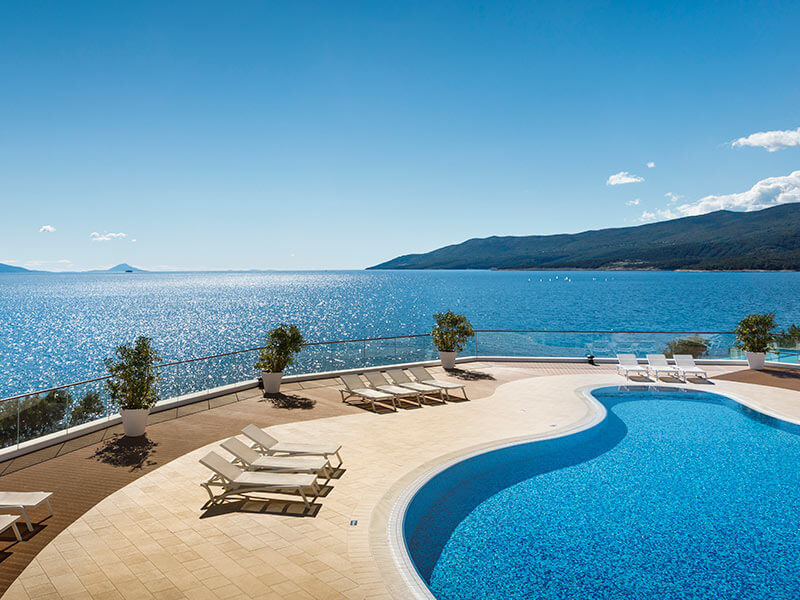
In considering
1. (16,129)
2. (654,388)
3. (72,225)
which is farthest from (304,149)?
(72,225)

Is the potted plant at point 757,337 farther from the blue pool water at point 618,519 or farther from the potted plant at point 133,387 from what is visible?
the potted plant at point 133,387

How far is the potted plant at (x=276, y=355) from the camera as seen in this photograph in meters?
13.3

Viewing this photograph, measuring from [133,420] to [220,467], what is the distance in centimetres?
376

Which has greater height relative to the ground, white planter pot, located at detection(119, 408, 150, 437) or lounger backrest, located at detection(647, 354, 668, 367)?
white planter pot, located at detection(119, 408, 150, 437)

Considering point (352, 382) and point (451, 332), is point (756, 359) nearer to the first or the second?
point (451, 332)

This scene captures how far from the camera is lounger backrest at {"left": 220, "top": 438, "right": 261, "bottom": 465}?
754cm

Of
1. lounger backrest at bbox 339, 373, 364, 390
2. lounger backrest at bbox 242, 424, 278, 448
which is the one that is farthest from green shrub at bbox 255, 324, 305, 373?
lounger backrest at bbox 242, 424, 278, 448

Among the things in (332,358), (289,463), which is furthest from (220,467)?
(332,358)

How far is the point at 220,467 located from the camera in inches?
275

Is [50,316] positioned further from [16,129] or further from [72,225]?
[16,129]

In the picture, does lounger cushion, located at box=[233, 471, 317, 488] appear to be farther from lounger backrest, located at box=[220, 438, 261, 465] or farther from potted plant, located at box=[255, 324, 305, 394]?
potted plant, located at box=[255, 324, 305, 394]

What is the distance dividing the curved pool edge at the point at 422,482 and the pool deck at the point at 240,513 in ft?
0.19

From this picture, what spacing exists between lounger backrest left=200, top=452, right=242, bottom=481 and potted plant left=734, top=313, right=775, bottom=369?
17591 mm

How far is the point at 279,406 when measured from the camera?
1206 centimetres
